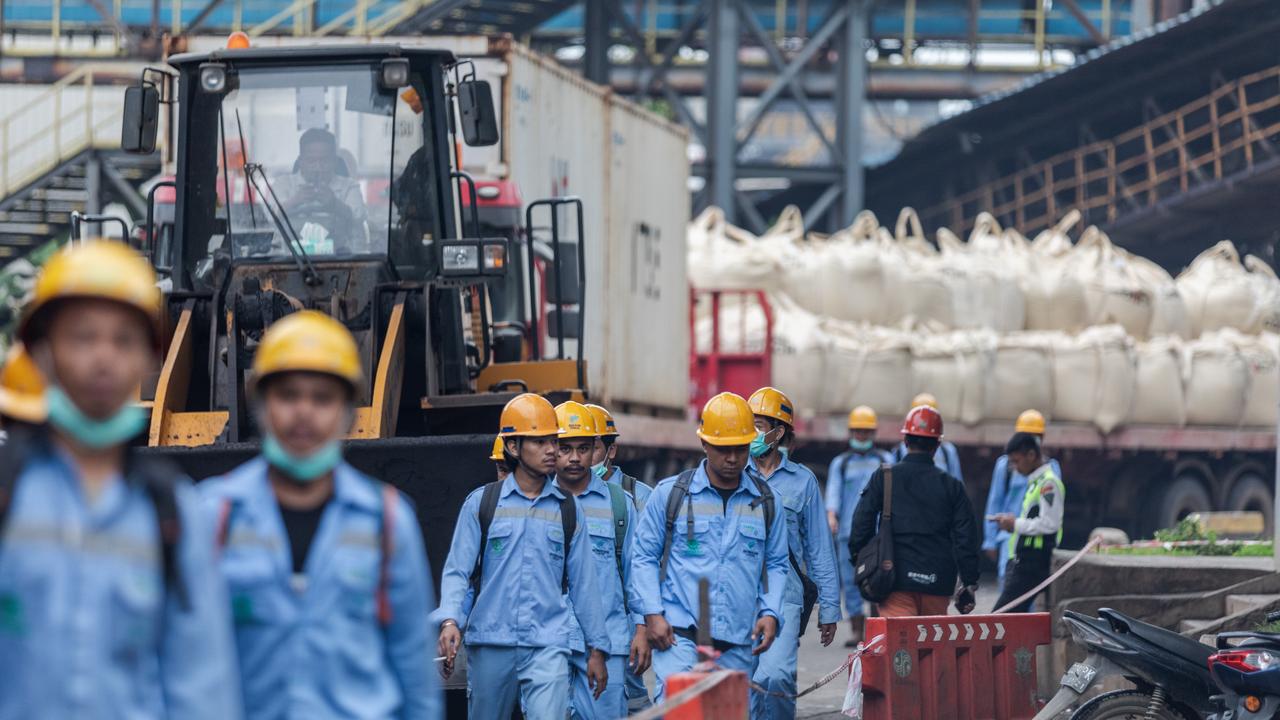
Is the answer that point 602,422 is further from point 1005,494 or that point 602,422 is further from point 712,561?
point 1005,494

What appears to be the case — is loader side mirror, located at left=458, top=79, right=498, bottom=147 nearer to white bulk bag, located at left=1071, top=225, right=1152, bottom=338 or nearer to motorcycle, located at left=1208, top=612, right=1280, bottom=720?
motorcycle, located at left=1208, top=612, right=1280, bottom=720

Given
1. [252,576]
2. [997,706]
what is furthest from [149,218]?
[252,576]

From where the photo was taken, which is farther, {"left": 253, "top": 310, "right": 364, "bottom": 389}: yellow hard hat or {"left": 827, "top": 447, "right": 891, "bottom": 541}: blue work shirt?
{"left": 827, "top": 447, "right": 891, "bottom": 541}: blue work shirt

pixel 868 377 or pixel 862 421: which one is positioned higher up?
pixel 868 377

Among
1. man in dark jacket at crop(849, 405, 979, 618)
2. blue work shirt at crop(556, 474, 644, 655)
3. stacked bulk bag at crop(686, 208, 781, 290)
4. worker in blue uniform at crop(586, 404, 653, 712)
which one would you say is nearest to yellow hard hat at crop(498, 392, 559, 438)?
blue work shirt at crop(556, 474, 644, 655)

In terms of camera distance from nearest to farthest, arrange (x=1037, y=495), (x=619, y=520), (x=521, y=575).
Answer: (x=521, y=575) → (x=619, y=520) → (x=1037, y=495)

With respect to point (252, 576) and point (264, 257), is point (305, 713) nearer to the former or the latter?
point (252, 576)

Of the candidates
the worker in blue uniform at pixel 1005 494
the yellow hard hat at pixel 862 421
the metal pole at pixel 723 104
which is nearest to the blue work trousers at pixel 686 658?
the worker in blue uniform at pixel 1005 494

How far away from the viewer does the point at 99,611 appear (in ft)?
12.1

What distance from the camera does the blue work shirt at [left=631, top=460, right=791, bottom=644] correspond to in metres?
8.20

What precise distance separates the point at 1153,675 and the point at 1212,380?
593 inches

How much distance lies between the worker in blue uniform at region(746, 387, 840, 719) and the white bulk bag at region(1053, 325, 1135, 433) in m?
12.3

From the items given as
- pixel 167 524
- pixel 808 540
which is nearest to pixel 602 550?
pixel 808 540

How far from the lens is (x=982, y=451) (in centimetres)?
2139
